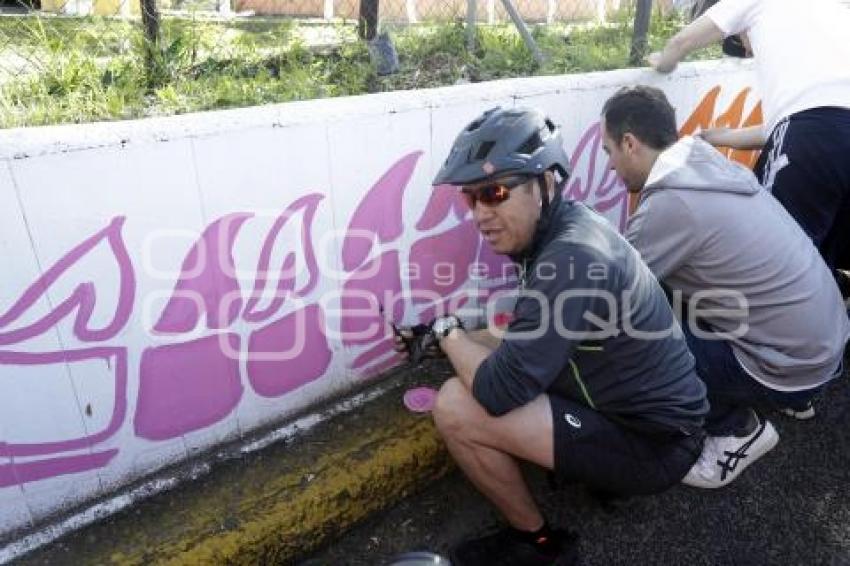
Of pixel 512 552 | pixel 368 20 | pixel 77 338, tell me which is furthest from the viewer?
pixel 368 20

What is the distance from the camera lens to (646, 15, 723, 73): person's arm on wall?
3.47 m

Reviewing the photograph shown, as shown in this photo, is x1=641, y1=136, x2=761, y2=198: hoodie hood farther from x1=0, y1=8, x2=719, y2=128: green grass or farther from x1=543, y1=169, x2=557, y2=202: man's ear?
x1=0, y1=8, x2=719, y2=128: green grass

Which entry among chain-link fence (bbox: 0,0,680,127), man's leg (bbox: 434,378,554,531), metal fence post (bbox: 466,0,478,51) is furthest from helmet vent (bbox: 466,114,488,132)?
metal fence post (bbox: 466,0,478,51)

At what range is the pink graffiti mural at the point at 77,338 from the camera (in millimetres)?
1928

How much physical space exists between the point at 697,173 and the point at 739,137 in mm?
1389

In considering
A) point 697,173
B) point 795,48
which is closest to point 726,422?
point 697,173

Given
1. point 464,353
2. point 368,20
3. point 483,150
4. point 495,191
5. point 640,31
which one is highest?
point 368,20

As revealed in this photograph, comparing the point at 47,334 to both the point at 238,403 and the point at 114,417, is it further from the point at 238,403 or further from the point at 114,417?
the point at 238,403

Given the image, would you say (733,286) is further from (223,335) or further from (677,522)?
(223,335)

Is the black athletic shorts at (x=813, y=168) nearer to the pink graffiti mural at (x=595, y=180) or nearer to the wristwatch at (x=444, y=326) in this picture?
the pink graffiti mural at (x=595, y=180)

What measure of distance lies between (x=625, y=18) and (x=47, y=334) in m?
4.57

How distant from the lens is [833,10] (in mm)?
3252

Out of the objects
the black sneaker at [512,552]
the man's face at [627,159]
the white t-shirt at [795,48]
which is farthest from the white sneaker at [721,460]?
the white t-shirt at [795,48]

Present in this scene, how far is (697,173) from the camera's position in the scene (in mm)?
2605
